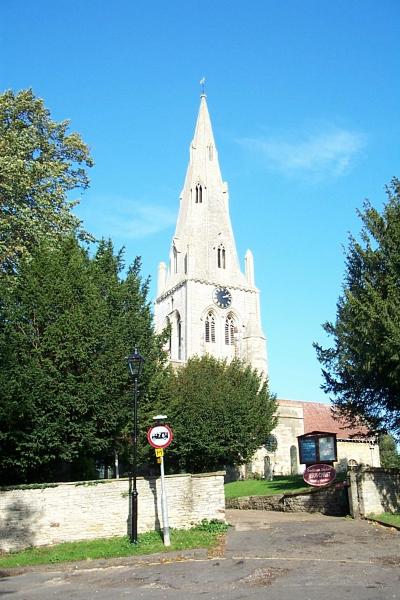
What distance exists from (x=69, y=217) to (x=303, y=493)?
14.0 m

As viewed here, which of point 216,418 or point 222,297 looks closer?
point 216,418

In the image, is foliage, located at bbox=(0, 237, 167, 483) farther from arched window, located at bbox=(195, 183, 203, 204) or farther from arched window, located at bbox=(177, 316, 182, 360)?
arched window, located at bbox=(195, 183, 203, 204)

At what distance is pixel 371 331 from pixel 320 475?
571 centimetres

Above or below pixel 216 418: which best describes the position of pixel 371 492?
below

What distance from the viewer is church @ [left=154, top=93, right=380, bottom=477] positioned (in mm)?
59312

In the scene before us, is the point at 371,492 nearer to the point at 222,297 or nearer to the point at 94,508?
the point at 94,508

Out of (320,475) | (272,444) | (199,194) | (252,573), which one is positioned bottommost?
(252,573)

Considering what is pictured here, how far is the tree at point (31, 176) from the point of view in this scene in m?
20.5

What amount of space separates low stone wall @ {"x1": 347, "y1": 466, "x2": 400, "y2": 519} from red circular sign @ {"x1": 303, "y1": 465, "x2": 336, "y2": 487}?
8.50 feet

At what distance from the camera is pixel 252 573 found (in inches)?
393

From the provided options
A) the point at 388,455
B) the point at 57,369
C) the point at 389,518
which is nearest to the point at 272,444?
the point at 388,455

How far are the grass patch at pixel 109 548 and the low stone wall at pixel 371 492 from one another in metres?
4.35

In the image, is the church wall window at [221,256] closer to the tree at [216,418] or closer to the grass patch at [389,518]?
the tree at [216,418]

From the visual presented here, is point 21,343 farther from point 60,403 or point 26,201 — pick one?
point 26,201
